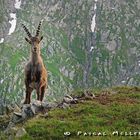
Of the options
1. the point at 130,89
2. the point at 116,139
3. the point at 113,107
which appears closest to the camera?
the point at 116,139

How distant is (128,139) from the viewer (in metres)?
20.0

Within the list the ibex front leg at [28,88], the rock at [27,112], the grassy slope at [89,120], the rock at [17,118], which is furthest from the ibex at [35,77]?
the rock at [17,118]

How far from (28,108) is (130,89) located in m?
12.0

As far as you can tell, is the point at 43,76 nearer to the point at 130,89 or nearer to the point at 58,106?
the point at 58,106

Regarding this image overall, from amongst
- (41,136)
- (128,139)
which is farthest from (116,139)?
(41,136)

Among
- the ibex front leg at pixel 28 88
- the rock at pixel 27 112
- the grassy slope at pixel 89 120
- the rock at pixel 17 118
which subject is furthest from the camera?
the ibex front leg at pixel 28 88

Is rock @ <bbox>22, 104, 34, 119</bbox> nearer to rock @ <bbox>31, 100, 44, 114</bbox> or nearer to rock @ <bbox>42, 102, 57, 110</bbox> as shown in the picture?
rock @ <bbox>31, 100, 44, 114</bbox>

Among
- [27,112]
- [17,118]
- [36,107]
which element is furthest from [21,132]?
[36,107]

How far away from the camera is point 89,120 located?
23.0 m

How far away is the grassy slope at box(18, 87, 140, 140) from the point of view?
21453 millimetres

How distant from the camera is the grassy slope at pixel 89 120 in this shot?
21.5 meters

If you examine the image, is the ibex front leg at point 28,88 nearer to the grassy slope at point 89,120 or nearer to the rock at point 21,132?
the grassy slope at point 89,120

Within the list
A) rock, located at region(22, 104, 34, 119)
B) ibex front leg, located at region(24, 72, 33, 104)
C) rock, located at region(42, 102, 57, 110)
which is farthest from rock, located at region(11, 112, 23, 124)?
ibex front leg, located at region(24, 72, 33, 104)

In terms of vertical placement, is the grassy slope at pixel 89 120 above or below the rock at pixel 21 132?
above
